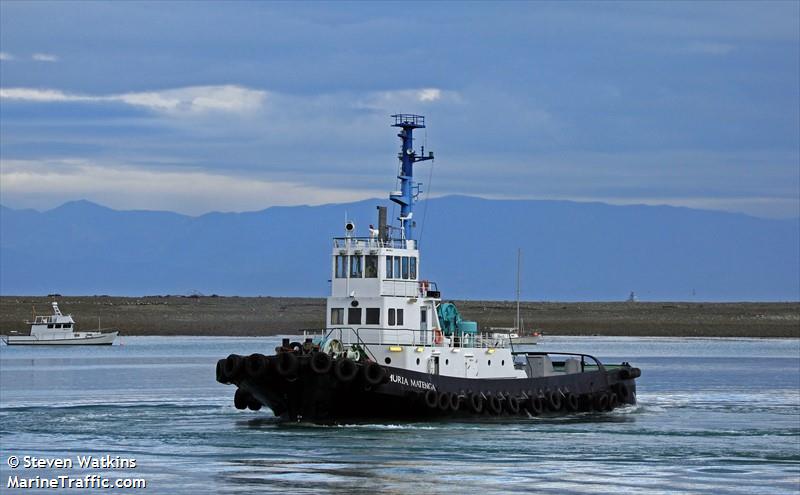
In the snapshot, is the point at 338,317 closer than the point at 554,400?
Yes

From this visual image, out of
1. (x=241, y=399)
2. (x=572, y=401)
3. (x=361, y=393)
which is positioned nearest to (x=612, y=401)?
(x=572, y=401)

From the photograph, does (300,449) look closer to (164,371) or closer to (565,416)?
(565,416)

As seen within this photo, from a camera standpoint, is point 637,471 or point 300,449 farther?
point 300,449

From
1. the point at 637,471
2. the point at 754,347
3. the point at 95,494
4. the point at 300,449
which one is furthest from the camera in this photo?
the point at 754,347

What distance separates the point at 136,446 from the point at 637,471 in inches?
400

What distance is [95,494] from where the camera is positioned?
23.3m

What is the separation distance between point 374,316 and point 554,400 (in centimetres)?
573

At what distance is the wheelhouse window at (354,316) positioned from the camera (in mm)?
34250

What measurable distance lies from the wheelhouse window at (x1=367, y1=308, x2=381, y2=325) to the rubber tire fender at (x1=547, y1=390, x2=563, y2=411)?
5.30 meters

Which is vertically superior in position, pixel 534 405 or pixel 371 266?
pixel 371 266

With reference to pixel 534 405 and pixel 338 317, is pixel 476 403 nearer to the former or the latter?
pixel 534 405

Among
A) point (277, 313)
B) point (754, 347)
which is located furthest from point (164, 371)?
point (277, 313)

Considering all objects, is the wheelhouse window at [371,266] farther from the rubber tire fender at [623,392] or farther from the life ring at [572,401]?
the rubber tire fender at [623,392]

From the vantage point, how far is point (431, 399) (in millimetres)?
32750
